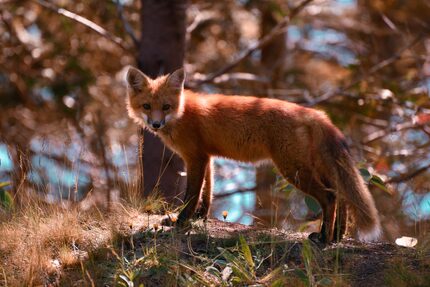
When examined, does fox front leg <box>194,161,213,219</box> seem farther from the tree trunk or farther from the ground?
the tree trunk

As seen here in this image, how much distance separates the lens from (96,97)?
14.2 meters

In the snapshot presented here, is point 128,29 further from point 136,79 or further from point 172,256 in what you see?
point 172,256

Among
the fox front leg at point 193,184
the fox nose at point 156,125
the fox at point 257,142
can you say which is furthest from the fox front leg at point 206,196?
the fox nose at point 156,125

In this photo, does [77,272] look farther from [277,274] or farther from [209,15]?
[209,15]

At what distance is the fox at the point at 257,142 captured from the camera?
653 centimetres

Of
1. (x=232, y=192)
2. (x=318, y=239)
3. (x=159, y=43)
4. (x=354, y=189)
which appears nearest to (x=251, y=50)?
(x=159, y=43)

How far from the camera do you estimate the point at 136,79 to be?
7.78 m

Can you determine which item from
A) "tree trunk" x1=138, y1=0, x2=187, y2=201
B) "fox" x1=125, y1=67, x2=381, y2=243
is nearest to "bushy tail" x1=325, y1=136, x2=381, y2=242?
"fox" x1=125, y1=67, x2=381, y2=243

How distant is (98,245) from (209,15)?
9237mm

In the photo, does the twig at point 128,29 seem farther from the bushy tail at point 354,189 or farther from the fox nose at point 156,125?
the bushy tail at point 354,189

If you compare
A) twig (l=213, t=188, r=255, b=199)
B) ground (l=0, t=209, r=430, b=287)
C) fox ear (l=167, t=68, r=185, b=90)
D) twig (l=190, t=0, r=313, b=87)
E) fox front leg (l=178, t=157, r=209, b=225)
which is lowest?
twig (l=213, t=188, r=255, b=199)

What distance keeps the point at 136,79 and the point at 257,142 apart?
1922mm

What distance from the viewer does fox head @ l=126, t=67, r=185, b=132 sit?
7.41 metres

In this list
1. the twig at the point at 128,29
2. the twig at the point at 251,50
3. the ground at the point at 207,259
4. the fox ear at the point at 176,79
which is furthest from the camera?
the twig at the point at 251,50
